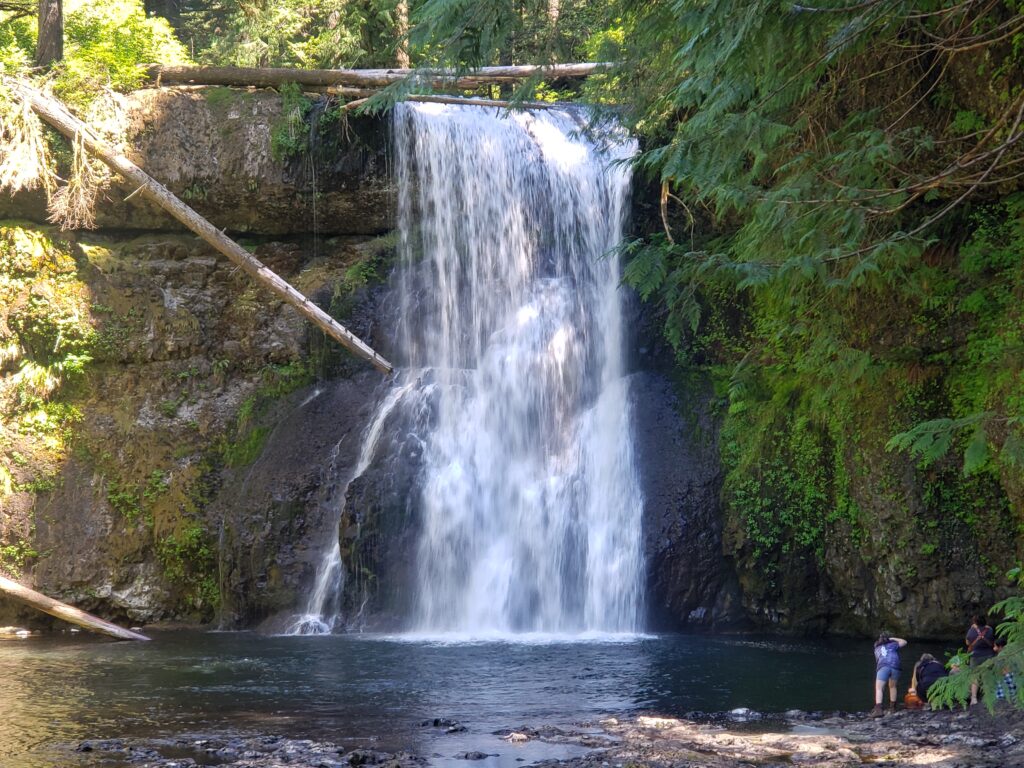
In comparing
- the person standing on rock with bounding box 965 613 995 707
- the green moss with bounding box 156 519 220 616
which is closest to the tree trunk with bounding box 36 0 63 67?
the green moss with bounding box 156 519 220 616

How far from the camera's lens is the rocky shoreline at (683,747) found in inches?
254

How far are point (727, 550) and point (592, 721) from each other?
6.06 m

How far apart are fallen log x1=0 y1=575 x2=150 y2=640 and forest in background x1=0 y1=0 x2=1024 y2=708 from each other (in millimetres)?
7907

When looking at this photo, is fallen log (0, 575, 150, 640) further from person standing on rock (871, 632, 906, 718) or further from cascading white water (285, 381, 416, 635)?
person standing on rock (871, 632, 906, 718)

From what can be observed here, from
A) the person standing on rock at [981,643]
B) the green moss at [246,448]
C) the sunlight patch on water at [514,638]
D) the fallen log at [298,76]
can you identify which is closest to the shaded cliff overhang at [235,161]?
the fallen log at [298,76]

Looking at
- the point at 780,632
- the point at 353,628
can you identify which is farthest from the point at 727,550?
the point at 353,628

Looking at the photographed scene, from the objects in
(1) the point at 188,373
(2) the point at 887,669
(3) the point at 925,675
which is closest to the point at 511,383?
(1) the point at 188,373

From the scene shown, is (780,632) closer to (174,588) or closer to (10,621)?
(174,588)

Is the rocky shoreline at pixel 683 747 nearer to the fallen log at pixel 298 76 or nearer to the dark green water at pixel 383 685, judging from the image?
the dark green water at pixel 383 685

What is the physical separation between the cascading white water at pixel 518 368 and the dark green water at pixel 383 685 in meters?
1.60

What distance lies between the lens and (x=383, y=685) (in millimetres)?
9477

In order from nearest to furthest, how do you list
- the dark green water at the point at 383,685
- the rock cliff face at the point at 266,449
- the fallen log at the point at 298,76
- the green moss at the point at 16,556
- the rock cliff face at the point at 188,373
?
the dark green water at the point at 383,685 → the rock cliff face at the point at 266,449 → the green moss at the point at 16,556 → the rock cliff face at the point at 188,373 → the fallen log at the point at 298,76

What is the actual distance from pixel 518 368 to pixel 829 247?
834 centimetres

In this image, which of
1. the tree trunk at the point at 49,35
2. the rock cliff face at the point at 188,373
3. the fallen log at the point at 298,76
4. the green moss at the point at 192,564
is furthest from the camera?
the fallen log at the point at 298,76
